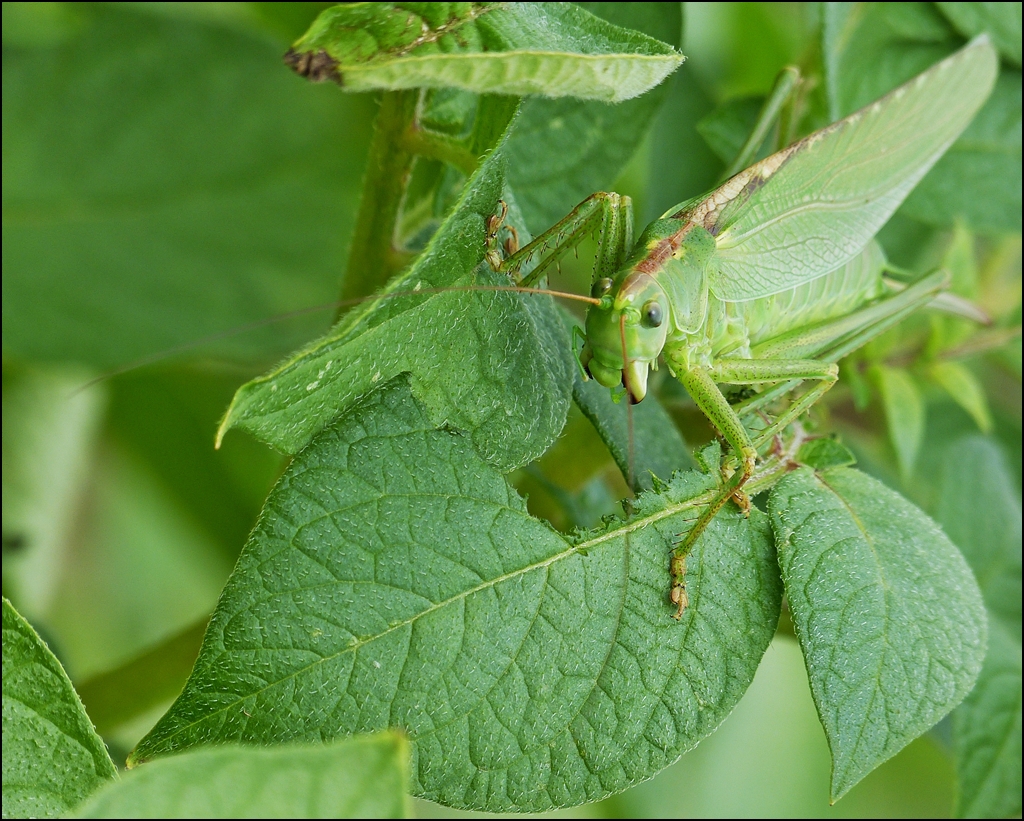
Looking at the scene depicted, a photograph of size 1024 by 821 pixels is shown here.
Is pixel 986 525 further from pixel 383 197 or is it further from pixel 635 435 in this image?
pixel 383 197

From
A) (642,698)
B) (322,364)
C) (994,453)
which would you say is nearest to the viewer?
(322,364)

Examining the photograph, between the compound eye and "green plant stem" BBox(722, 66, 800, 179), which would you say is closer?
the compound eye

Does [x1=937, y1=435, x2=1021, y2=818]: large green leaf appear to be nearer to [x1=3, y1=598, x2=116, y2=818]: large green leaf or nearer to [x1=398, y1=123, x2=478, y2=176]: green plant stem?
[x1=398, y1=123, x2=478, y2=176]: green plant stem

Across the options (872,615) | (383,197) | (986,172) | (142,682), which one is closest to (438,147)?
(383,197)

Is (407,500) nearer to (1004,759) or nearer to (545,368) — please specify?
(545,368)

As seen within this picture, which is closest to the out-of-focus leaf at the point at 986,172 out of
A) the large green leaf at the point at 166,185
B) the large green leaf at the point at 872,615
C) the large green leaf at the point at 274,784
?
the large green leaf at the point at 872,615

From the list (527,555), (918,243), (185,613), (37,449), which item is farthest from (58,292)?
(918,243)

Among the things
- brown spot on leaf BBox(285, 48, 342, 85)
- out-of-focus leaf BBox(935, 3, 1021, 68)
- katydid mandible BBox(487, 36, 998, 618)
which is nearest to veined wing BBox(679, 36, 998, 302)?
katydid mandible BBox(487, 36, 998, 618)
